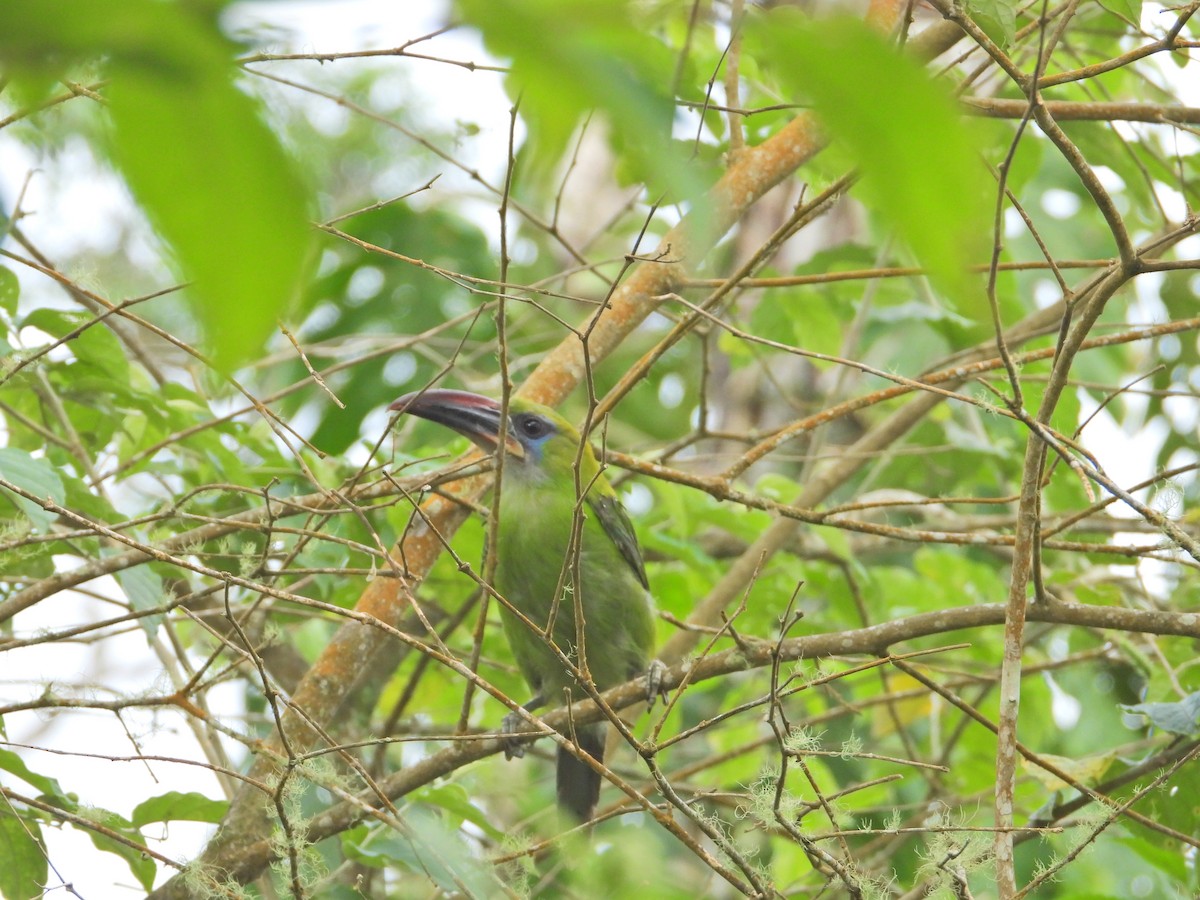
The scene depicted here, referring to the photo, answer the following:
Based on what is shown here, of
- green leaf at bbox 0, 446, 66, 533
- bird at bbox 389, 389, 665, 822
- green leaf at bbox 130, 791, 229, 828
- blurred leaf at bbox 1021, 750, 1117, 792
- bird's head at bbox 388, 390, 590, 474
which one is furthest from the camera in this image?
bird at bbox 389, 389, 665, 822

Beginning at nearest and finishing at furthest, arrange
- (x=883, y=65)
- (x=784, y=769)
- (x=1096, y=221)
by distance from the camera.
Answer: (x=883, y=65), (x=784, y=769), (x=1096, y=221)

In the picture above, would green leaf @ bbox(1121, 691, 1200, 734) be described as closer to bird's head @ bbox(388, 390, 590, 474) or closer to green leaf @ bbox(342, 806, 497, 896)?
green leaf @ bbox(342, 806, 497, 896)

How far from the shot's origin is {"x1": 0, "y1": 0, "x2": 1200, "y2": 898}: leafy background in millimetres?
535

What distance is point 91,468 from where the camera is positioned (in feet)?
9.78

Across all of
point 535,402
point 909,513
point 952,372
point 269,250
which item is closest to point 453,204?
point 909,513

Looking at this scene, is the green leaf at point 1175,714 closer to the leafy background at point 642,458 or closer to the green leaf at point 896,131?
the leafy background at point 642,458

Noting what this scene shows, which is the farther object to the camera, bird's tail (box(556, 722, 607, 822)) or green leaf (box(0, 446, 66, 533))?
bird's tail (box(556, 722, 607, 822))

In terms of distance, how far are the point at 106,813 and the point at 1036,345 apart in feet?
11.0

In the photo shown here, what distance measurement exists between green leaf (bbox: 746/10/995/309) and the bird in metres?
2.94

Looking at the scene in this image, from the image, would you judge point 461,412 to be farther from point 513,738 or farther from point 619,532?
point 513,738

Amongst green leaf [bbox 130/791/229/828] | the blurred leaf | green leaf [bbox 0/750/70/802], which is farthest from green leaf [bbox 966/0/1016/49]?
green leaf [bbox 0/750/70/802]

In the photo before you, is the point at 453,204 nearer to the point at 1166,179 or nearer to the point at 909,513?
the point at 909,513

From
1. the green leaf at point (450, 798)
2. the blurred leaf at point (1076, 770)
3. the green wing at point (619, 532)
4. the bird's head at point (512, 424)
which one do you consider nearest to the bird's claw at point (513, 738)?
the green leaf at point (450, 798)

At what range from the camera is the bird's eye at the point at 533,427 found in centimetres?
364
